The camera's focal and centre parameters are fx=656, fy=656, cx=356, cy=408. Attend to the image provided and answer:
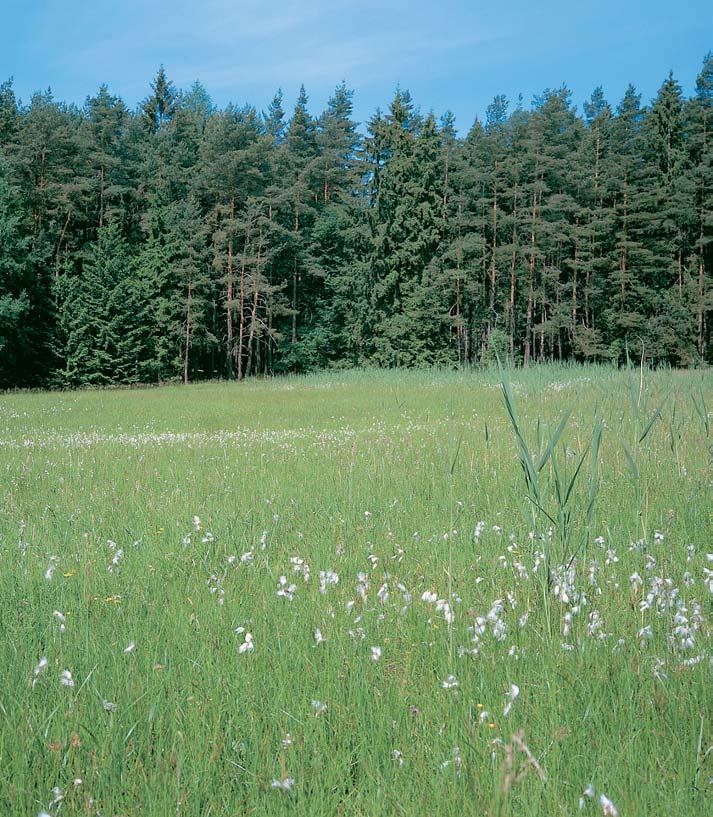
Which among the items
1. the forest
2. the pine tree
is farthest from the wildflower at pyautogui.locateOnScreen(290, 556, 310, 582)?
the pine tree

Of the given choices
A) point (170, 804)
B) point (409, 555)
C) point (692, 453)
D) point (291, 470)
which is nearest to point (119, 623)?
point (170, 804)

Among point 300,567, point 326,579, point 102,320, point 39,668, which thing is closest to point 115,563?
point 300,567

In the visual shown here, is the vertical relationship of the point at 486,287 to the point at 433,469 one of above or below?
above

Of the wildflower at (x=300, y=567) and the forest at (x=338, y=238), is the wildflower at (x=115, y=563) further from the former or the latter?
the forest at (x=338, y=238)

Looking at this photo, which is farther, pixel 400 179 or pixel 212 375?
pixel 212 375

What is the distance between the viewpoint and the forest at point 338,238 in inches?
1770

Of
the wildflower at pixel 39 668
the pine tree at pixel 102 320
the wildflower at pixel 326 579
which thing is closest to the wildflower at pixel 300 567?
the wildflower at pixel 326 579

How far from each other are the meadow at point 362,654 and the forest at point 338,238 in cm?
3764

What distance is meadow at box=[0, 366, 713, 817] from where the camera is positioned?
2.38 m

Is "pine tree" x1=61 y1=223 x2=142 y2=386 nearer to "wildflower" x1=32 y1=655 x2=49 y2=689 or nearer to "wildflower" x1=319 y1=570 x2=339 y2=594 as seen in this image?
"wildflower" x1=319 y1=570 x2=339 y2=594

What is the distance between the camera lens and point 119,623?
12.9 ft

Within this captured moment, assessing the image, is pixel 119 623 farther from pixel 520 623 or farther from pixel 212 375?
pixel 212 375

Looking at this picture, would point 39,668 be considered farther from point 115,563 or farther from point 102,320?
point 102,320

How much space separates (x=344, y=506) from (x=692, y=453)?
19.0ft
